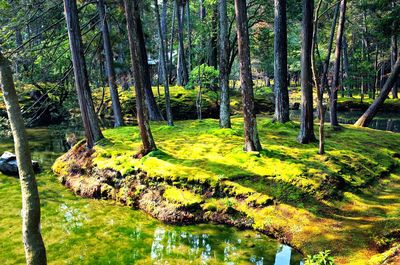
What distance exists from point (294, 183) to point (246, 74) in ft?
12.0

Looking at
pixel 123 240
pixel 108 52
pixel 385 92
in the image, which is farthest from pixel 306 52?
pixel 108 52

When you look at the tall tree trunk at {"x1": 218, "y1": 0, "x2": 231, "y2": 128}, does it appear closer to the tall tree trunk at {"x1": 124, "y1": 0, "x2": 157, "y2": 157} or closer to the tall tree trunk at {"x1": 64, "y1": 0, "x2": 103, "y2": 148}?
the tall tree trunk at {"x1": 124, "y1": 0, "x2": 157, "y2": 157}

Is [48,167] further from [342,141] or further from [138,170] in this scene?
[342,141]

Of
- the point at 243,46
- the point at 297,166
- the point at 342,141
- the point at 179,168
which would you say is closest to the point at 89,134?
the point at 179,168

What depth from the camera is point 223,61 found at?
12.4 m

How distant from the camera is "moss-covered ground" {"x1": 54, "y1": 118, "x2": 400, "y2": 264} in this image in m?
6.84

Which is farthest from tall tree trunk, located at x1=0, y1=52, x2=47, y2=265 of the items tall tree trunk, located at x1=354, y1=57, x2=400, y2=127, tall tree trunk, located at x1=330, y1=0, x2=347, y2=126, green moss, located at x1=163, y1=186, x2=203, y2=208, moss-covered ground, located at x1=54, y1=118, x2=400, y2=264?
tall tree trunk, located at x1=354, y1=57, x2=400, y2=127

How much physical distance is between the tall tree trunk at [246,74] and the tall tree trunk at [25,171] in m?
6.99

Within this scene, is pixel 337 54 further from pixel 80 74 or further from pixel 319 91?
pixel 80 74

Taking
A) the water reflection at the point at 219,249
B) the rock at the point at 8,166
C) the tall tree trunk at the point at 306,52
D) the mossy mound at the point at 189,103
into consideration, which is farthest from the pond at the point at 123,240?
the mossy mound at the point at 189,103

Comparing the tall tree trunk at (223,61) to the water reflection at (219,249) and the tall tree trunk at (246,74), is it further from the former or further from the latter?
the water reflection at (219,249)

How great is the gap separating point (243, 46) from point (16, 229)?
26.8 feet

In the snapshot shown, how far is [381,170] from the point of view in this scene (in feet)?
32.9

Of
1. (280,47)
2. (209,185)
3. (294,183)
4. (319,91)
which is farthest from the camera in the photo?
(280,47)
